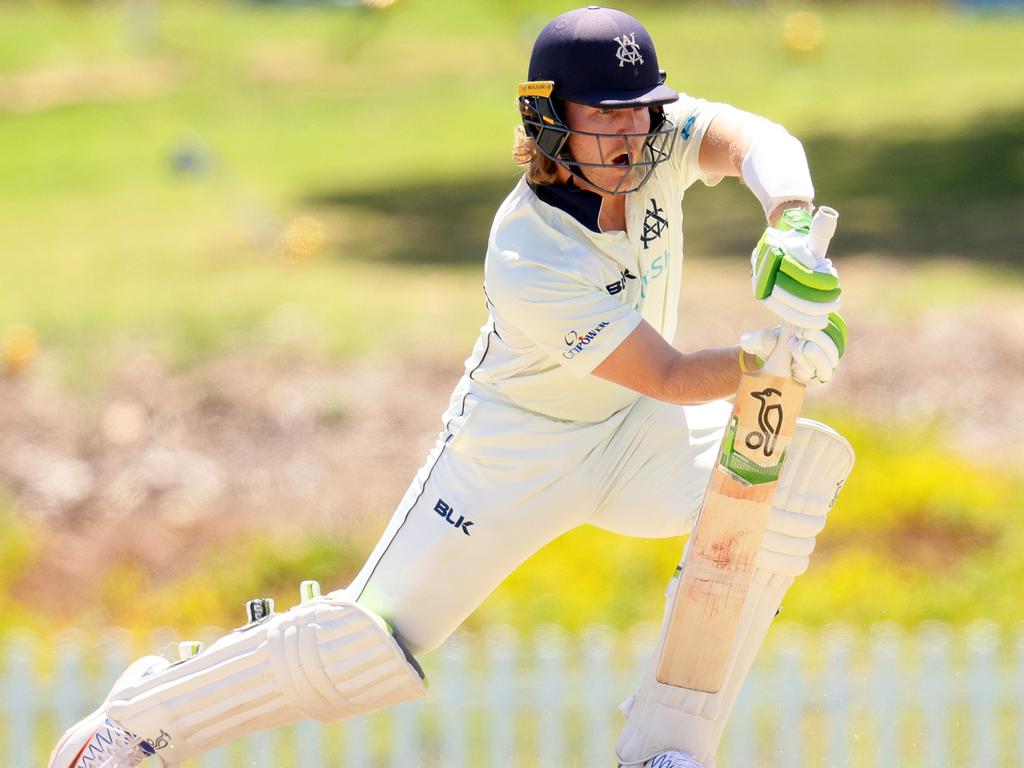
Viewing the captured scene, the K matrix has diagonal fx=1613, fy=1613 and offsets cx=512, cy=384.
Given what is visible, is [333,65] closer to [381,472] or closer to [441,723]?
[381,472]

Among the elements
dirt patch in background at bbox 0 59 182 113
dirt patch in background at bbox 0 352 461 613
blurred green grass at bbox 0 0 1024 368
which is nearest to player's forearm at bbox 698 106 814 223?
dirt patch in background at bbox 0 352 461 613

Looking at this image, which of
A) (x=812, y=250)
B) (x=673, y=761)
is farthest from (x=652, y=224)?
(x=673, y=761)

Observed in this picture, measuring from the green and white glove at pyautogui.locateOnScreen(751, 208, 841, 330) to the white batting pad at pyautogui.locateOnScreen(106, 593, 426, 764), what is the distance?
951 millimetres

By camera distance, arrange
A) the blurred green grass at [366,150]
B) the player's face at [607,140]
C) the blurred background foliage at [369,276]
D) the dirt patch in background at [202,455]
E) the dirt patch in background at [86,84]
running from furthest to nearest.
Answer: the dirt patch in background at [86,84]
the blurred green grass at [366,150]
the dirt patch in background at [202,455]
the blurred background foliage at [369,276]
the player's face at [607,140]

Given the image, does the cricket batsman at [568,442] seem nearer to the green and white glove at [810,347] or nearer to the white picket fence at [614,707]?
the green and white glove at [810,347]

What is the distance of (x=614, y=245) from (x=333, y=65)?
15.5 metres

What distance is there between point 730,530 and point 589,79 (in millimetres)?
805

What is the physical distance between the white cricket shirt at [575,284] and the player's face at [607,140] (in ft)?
0.19

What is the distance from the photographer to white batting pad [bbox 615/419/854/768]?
9.20ft

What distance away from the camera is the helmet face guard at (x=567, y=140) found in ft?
9.11

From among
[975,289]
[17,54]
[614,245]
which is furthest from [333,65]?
[614,245]

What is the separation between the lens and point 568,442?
295 centimetres

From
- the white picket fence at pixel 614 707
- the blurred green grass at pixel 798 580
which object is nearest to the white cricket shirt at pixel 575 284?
the white picket fence at pixel 614 707

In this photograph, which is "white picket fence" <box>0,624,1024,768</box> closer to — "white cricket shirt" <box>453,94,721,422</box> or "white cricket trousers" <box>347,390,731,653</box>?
"white cricket trousers" <box>347,390,731,653</box>
